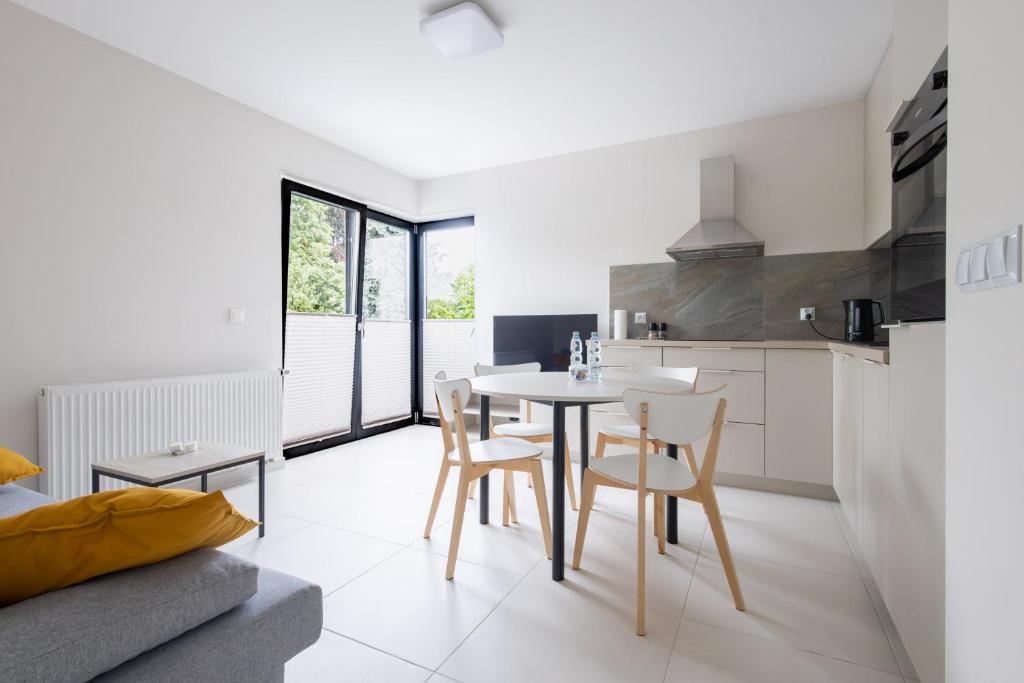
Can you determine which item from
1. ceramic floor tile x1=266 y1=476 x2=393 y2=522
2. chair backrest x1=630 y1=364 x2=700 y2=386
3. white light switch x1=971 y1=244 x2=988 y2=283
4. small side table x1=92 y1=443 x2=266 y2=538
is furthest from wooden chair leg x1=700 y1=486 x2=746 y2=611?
ceramic floor tile x1=266 y1=476 x2=393 y2=522

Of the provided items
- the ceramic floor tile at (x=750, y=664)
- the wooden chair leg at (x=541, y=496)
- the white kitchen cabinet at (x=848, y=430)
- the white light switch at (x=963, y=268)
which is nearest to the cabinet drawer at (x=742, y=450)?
the white kitchen cabinet at (x=848, y=430)

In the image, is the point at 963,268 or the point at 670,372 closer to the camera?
the point at 963,268

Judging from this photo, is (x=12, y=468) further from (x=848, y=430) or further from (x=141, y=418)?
(x=848, y=430)

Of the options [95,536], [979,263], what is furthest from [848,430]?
[95,536]

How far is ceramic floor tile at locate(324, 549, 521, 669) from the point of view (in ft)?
5.24

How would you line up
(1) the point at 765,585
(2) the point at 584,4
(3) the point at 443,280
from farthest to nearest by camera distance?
(3) the point at 443,280, (2) the point at 584,4, (1) the point at 765,585

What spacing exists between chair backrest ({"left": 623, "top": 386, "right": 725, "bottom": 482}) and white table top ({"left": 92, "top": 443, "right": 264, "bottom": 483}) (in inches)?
75.3

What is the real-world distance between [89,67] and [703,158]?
13.2ft

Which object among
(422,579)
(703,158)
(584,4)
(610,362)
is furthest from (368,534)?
(703,158)

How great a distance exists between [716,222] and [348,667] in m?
3.55

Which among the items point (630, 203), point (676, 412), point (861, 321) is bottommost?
point (676, 412)

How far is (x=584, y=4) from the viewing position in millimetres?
2332

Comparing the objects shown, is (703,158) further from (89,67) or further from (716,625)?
(89,67)

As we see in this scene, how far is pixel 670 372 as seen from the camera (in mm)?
2873
